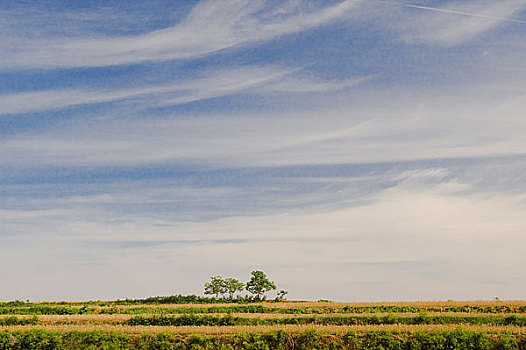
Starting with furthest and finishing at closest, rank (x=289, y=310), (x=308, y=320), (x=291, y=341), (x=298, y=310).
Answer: (x=289, y=310), (x=298, y=310), (x=308, y=320), (x=291, y=341)

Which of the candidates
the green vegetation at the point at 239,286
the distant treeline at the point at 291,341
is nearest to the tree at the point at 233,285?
the green vegetation at the point at 239,286

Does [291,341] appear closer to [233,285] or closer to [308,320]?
[308,320]

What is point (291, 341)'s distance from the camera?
78.1ft

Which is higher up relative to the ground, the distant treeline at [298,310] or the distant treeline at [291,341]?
the distant treeline at [298,310]

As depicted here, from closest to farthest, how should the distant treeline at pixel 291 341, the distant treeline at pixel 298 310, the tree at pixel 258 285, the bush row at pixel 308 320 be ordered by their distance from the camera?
the distant treeline at pixel 291 341, the bush row at pixel 308 320, the distant treeline at pixel 298 310, the tree at pixel 258 285

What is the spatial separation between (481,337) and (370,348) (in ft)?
15.1

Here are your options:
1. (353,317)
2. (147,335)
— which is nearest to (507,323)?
(353,317)

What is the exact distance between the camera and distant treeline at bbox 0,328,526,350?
23125 mm

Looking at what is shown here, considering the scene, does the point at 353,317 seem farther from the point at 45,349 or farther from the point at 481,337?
the point at 45,349

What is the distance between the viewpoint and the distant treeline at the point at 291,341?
2312cm

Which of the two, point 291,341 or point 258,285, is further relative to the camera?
point 258,285

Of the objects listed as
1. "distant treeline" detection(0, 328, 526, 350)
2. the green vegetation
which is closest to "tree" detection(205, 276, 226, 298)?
the green vegetation

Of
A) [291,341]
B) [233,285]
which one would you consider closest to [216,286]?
[233,285]

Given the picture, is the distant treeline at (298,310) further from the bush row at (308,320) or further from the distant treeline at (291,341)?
the distant treeline at (291,341)
